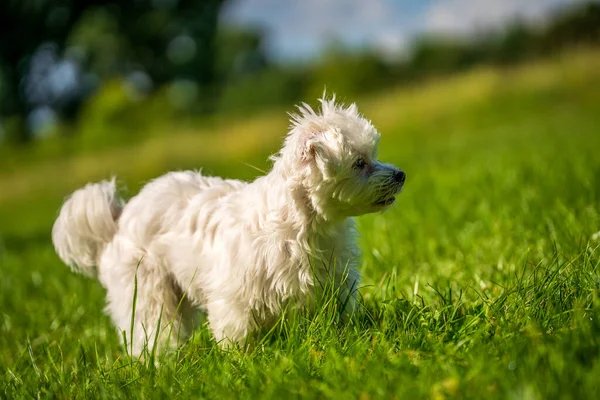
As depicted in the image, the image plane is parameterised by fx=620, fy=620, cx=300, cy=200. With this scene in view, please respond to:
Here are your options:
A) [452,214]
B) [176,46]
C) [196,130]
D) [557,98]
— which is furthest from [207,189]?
[176,46]

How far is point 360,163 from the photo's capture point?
340 centimetres

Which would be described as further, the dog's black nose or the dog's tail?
the dog's tail

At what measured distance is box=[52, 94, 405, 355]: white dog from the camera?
3305 millimetres

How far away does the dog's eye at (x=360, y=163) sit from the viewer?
338 cm

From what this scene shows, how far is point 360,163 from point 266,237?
65cm

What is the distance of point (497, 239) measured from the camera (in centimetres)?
480

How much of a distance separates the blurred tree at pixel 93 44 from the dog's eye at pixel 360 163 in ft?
96.7

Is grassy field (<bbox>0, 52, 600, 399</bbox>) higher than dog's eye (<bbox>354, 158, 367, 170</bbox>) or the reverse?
the reverse

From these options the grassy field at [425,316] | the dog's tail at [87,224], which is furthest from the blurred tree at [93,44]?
the dog's tail at [87,224]

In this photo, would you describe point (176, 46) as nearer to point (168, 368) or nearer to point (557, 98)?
point (557, 98)

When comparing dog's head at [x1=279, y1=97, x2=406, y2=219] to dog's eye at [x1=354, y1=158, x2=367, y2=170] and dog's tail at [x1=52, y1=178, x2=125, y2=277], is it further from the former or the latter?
dog's tail at [x1=52, y1=178, x2=125, y2=277]

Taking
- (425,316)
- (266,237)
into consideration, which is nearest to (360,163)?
(266,237)

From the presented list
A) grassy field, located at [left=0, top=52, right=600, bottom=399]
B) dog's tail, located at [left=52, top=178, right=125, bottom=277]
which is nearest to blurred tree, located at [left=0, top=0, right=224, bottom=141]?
grassy field, located at [left=0, top=52, right=600, bottom=399]

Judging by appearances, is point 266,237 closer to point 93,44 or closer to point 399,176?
point 399,176
